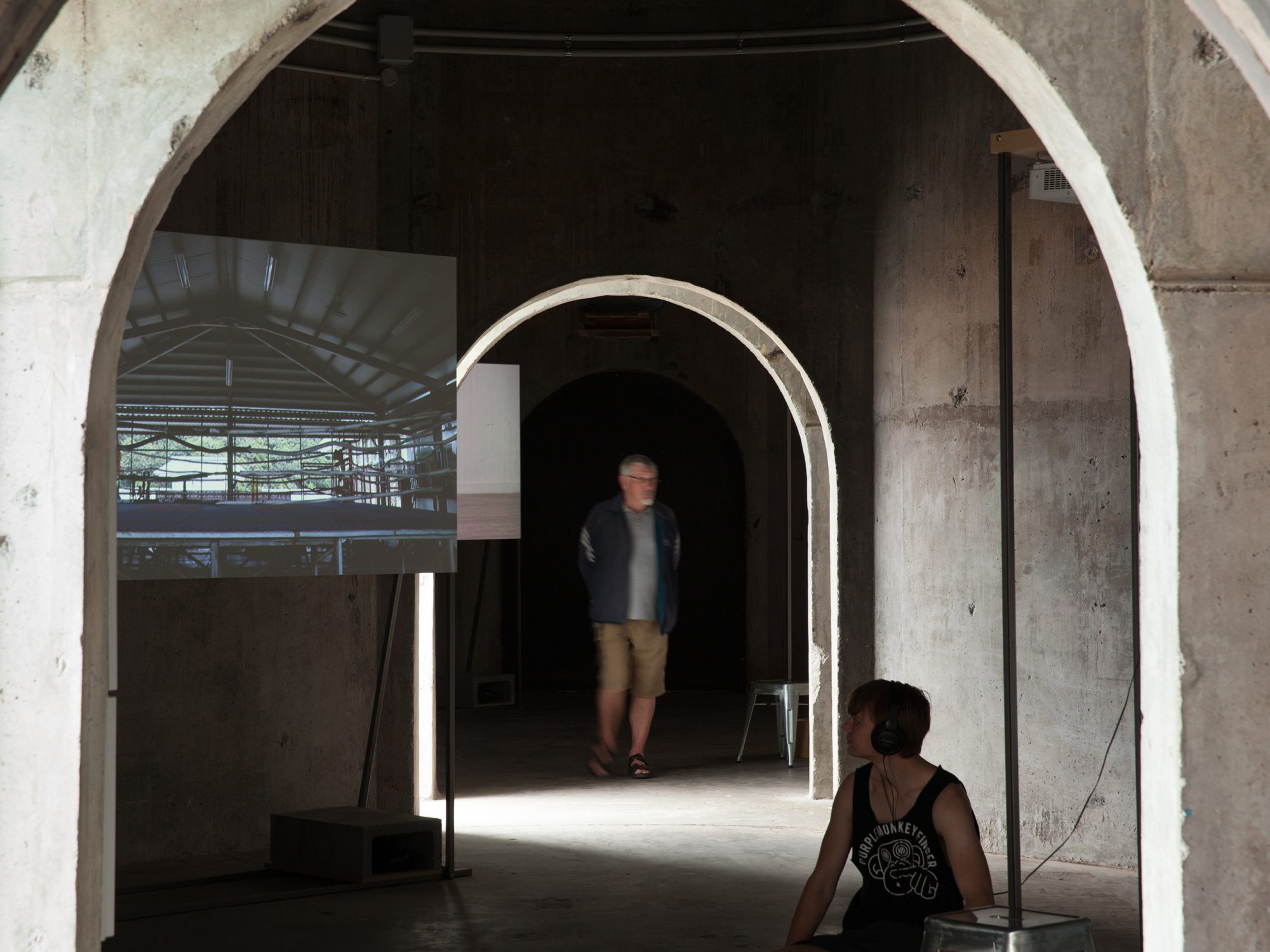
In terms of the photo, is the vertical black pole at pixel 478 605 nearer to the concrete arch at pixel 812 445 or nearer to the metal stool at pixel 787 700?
the metal stool at pixel 787 700

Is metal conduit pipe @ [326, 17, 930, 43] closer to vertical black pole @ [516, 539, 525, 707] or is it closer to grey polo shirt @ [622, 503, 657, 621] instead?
grey polo shirt @ [622, 503, 657, 621]

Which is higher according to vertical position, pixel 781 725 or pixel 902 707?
pixel 902 707

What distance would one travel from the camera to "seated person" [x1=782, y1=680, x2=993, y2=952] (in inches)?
133

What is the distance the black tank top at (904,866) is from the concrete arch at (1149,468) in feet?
1.79

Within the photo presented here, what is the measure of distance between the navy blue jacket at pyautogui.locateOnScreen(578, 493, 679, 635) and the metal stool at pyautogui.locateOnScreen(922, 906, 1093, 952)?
482 cm

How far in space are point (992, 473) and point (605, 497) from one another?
6613 millimetres

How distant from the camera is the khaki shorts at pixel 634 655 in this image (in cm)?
789

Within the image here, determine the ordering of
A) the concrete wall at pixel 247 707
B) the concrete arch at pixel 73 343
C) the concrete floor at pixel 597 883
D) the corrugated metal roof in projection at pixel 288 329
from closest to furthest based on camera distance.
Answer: the concrete arch at pixel 73 343 < the concrete floor at pixel 597 883 < the corrugated metal roof in projection at pixel 288 329 < the concrete wall at pixel 247 707

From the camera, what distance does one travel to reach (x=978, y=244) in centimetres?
655

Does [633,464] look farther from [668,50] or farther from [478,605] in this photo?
[478,605]

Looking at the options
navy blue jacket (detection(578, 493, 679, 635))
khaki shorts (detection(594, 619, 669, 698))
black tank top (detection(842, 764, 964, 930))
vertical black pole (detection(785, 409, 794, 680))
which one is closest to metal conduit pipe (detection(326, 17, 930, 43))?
navy blue jacket (detection(578, 493, 679, 635))

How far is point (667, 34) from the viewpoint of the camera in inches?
281

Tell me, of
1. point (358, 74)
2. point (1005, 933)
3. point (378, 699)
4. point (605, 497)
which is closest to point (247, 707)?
point (378, 699)

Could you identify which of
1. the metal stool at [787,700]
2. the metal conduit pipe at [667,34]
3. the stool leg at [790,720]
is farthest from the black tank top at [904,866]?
the stool leg at [790,720]
